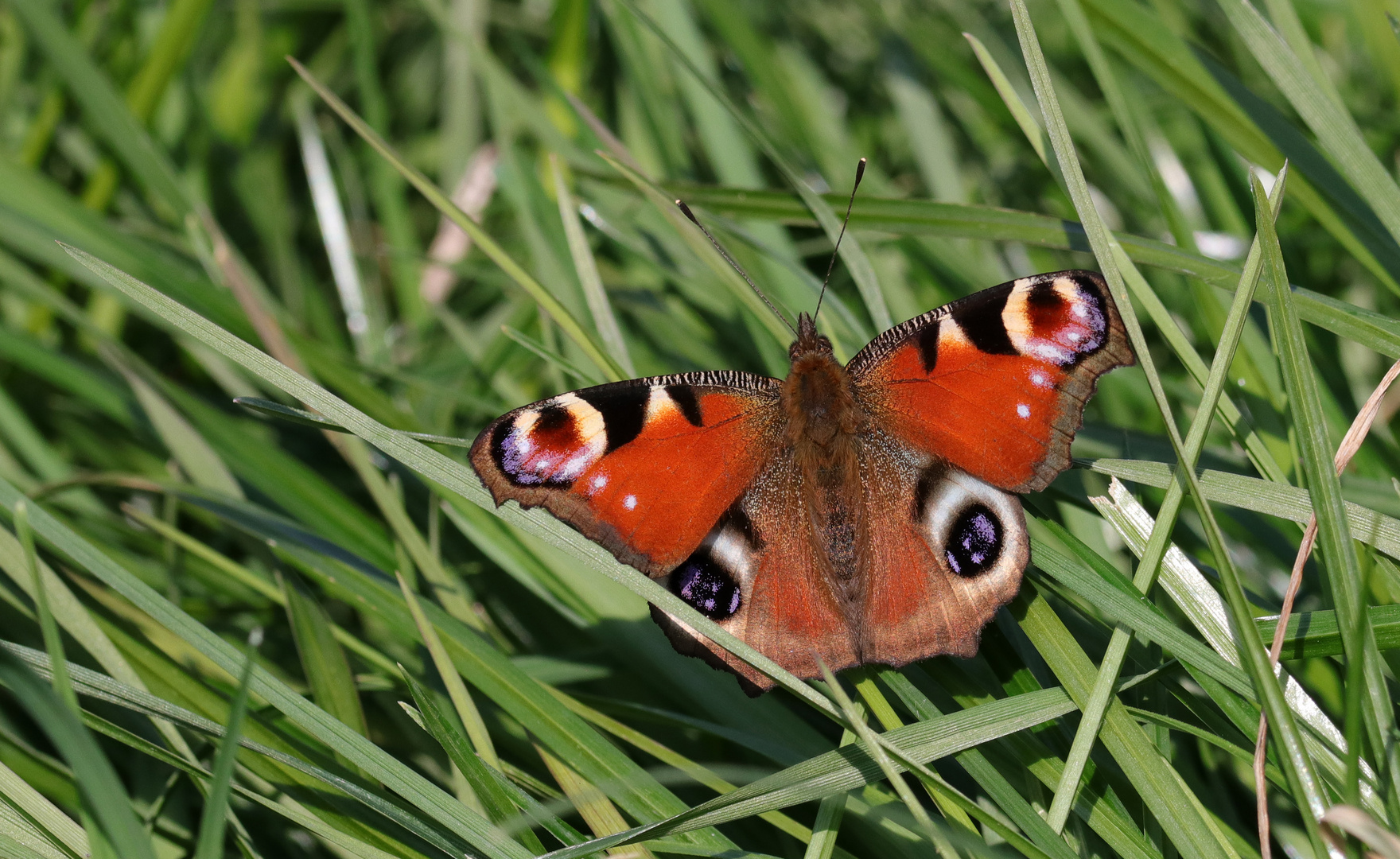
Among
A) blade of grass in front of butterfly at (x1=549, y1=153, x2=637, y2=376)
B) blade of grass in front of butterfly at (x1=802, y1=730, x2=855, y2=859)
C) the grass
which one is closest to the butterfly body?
the grass

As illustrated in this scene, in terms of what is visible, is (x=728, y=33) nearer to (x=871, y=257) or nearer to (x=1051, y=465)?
(x=871, y=257)

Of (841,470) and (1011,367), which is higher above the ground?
(1011,367)

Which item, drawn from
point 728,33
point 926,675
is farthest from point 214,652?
point 728,33

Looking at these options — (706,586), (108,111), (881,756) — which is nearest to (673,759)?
(706,586)

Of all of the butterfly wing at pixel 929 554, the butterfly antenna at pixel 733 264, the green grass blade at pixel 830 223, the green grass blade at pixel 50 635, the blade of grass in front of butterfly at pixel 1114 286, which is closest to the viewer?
the green grass blade at pixel 50 635

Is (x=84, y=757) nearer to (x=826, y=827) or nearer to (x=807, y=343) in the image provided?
(x=826, y=827)

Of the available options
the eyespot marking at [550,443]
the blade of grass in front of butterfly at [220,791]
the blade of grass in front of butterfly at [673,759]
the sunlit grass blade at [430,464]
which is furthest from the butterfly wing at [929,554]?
the blade of grass in front of butterfly at [220,791]

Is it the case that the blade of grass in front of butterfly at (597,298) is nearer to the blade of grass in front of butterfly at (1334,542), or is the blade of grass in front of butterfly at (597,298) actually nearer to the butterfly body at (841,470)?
the butterfly body at (841,470)
